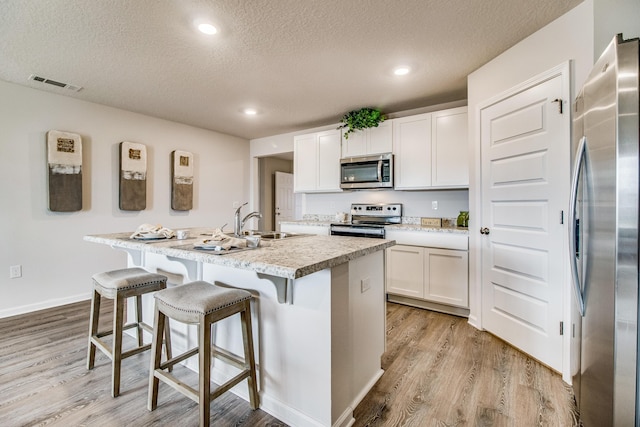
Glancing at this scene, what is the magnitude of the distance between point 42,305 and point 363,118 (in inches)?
170

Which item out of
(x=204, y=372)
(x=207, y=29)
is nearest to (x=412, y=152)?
(x=207, y=29)

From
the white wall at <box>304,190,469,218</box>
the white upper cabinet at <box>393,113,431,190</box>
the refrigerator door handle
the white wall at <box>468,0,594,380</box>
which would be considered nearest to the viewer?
the refrigerator door handle

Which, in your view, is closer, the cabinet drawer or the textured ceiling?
the textured ceiling

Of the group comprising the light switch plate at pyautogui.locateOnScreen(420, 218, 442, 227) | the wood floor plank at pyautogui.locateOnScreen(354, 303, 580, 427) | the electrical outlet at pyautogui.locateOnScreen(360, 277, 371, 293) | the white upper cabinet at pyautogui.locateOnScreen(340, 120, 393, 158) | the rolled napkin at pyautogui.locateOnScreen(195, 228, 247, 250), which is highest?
the white upper cabinet at pyautogui.locateOnScreen(340, 120, 393, 158)

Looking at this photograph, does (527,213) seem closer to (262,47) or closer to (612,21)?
(612,21)

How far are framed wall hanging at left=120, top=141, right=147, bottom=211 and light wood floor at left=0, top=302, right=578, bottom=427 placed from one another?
5.82 feet

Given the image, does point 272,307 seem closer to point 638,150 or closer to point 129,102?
point 638,150

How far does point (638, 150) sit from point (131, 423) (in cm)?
247

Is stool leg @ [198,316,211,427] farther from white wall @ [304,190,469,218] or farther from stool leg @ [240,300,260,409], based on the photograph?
white wall @ [304,190,469,218]

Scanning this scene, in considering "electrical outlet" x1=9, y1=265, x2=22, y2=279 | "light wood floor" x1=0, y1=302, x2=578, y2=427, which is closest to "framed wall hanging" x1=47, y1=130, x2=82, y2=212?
"electrical outlet" x1=9, y1=265, x2=22, y2=279

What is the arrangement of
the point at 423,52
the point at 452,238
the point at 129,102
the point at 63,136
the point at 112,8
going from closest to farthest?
the point at 112,8, the point at 423,52, the point at 452,238, the point at 63,136, the point at 129,102

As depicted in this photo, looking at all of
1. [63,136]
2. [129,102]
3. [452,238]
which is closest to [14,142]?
[63,136]

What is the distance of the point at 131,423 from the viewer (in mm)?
1510

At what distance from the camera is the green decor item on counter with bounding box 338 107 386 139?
374 centimetres
